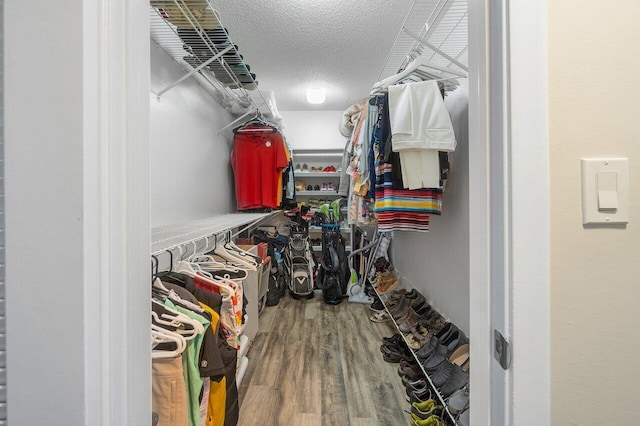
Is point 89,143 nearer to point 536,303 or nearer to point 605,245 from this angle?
point 536,303

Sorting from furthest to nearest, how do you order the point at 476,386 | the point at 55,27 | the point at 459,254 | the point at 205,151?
the point at 205,151
the point at 459,254
the point at 476,386
the point at 55,27

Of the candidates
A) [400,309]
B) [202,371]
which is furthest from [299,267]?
[202,371]

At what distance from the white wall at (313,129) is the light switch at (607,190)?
3626 mm

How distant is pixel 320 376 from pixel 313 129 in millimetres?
3073

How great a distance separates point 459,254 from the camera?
1.70 meters

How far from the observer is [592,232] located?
485mm

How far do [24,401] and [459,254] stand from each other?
70.2 inches

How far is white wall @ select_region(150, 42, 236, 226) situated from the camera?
5.95 ft

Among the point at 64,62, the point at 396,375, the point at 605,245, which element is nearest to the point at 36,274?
the point at 64,62

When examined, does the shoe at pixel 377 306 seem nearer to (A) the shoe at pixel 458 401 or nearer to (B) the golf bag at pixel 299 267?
(B) the golf bag at pixel 299 267

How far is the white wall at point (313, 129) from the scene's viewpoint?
4008 mm

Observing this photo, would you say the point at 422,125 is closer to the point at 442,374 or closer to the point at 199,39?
the point at 442,374

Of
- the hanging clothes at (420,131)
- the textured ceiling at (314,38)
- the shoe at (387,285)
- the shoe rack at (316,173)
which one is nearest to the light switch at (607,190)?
the hanging clothes at (420,131)

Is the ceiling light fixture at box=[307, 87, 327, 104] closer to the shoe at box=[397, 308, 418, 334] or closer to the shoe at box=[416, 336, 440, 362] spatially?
the shoe at box=[397, 308, 418, 334]
